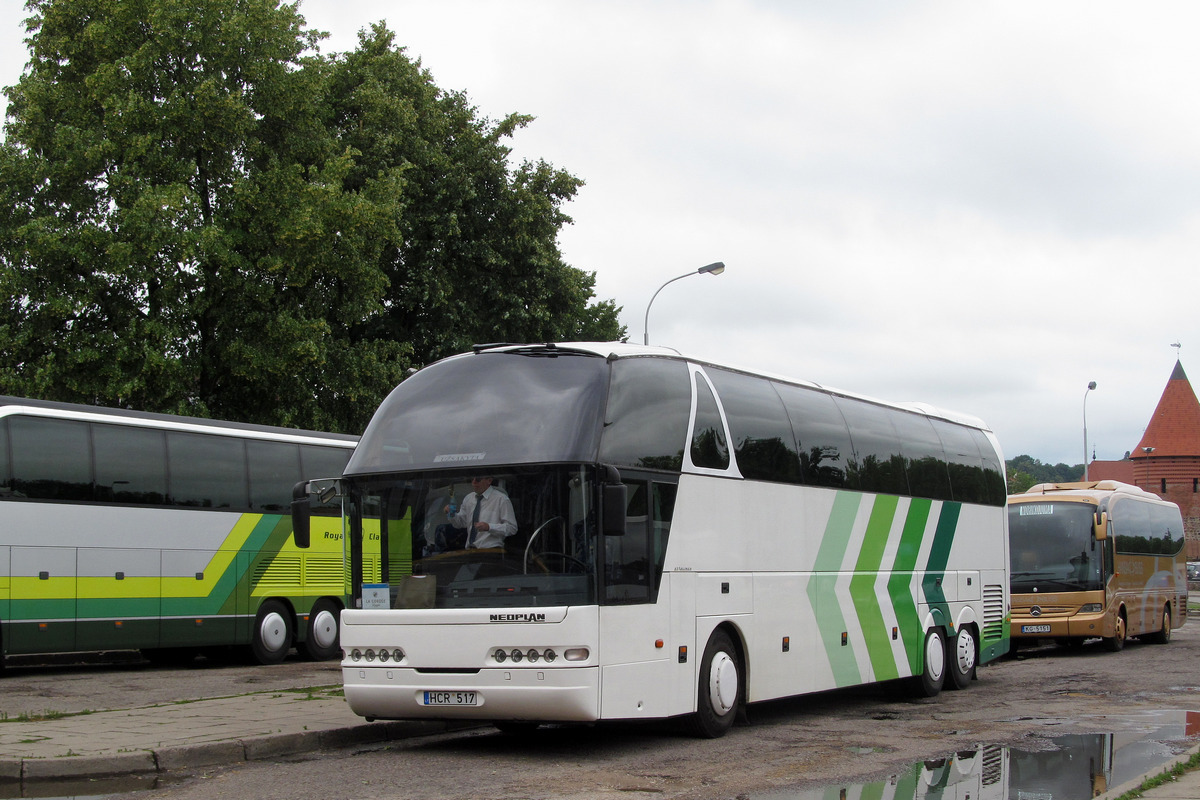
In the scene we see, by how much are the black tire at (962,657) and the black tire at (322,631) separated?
31.6 ft

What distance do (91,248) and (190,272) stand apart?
2.13m

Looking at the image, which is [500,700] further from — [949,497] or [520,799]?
[949,497]

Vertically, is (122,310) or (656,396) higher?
(122,310)

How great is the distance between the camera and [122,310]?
26312 millimetres

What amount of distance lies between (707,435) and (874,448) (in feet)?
13.8

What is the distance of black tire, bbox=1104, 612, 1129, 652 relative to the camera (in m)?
24.9

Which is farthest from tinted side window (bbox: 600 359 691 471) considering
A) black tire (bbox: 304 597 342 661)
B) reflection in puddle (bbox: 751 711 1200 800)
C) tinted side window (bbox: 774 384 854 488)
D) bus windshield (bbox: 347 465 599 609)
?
black tire (bbox: 304 597 342 661)

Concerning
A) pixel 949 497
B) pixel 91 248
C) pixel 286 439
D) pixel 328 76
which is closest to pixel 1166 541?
pixel 949 497

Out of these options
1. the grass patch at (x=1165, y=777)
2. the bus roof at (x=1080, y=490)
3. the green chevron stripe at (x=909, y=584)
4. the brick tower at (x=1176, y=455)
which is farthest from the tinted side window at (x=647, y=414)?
the brick tower at (x=1176, y=455)

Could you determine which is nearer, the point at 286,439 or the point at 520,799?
the point at 520,799

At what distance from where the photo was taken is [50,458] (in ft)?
53.9

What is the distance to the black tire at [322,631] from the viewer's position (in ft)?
68.6

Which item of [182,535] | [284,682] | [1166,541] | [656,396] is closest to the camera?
[656,396]

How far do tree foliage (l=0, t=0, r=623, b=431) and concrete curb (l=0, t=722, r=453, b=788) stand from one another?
15.9 metres
